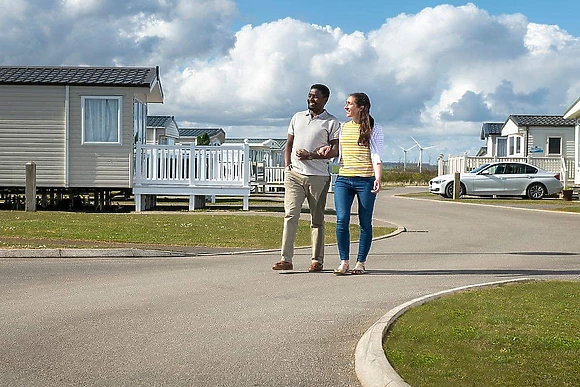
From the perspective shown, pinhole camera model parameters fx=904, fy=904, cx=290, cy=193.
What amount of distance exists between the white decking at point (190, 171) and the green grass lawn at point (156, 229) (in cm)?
318

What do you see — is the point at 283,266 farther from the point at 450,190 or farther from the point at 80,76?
the point at 450,190

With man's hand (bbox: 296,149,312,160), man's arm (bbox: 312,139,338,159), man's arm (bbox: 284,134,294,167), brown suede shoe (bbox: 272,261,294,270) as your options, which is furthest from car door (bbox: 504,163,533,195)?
man's hand (bbox: 296,149,312,160)

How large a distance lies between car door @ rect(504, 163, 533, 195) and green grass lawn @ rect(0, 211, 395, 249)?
1686 cm

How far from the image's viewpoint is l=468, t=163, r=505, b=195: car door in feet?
118

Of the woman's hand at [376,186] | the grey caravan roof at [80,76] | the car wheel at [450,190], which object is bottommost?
the car wheel at [450,190]

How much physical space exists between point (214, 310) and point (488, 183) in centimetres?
2867

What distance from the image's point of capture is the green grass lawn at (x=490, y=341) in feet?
18.8

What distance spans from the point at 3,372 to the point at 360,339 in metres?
2.72

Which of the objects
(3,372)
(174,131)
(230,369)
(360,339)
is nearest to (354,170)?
(360,339)

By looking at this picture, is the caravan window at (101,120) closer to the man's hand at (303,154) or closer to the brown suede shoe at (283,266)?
the brown suede shoe at (283,266)

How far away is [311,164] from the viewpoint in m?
11.3

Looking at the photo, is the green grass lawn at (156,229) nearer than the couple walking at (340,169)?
No

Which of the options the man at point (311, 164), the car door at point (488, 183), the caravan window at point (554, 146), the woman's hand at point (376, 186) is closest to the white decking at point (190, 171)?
the man at point (311, 164)

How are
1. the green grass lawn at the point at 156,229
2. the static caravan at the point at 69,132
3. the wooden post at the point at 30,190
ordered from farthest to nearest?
the static caravan at the point at 69,132 < the wooden post at the point at 30,190 < the green grass lawn at the point at 156,229
